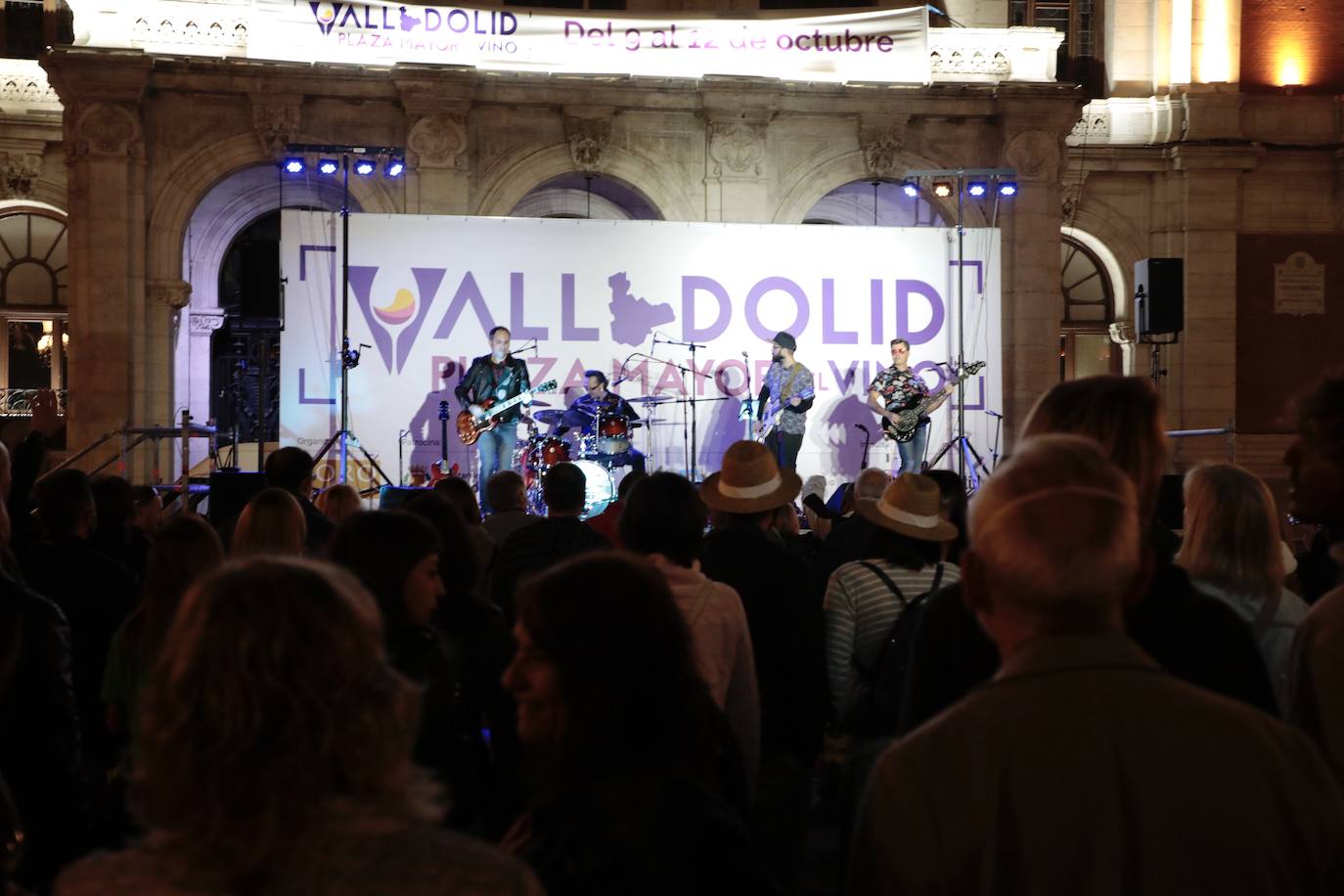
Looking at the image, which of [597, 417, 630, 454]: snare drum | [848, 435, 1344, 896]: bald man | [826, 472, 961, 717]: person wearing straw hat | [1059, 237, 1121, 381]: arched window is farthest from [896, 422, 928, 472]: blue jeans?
[848, 435, 1344, 896]: bald man

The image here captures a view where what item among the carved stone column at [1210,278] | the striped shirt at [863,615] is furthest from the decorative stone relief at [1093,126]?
the striped shirt at [863,615]

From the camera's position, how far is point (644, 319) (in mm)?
18781

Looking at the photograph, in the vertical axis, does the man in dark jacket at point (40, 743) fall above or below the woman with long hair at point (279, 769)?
below

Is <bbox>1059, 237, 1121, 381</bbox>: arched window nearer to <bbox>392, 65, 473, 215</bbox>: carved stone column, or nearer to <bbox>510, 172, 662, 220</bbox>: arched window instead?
<bbox>510, 172, 662, 220</bbox>: arched window

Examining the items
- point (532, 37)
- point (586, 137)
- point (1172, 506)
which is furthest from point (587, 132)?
point (1172, 506)

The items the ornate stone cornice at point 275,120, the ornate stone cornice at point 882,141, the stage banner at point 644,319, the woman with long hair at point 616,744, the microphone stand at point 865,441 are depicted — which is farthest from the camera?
the ornate stone cornice at point 882,141

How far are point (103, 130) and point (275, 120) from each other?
2.12 m

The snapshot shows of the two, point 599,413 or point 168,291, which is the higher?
point 168,291

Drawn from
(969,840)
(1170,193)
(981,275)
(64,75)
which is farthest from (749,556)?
(1170,193)

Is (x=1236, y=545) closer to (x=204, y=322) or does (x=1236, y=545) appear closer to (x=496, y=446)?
(x=496, y=446)

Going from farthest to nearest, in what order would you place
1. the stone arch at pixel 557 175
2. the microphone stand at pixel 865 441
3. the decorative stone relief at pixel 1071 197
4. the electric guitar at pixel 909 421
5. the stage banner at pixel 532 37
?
the decorative stone relief at pixel 1071 197 < the stone arch at pixel 557 175 < the stage banner at pixel 532 37 < the microphone stand at pixel 865 441 < the electric guitar at pixel 909 421

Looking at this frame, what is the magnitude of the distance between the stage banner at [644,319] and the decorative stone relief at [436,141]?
1.48 metres

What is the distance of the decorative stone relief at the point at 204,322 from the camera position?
72.9 ft

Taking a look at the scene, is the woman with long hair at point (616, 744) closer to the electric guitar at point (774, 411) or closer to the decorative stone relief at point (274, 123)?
Answer: the electric guitar at point (774, 411)
